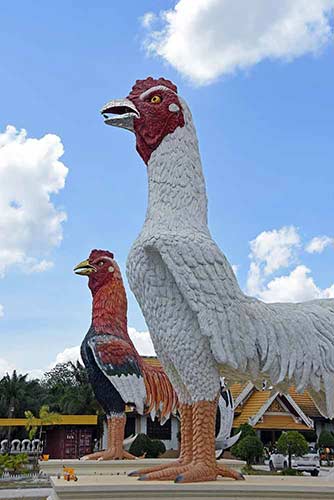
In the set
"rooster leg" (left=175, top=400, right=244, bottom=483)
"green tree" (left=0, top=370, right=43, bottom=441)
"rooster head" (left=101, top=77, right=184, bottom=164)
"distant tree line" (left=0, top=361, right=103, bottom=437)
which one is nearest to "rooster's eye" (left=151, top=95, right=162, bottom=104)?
"rooster head" (left=101, top=77, right=184, bottom=164)

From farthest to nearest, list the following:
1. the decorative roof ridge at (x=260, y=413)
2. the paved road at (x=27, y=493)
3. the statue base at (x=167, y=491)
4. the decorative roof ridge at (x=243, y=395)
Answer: the decorative roof ridge at (x=243, y=395) < the decorative roof ridge at (x=260, y=413) < the paved road at (x=27, y=493) < the statue base at (x=167, y=491)

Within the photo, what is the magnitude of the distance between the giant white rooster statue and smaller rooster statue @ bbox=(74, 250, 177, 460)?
15.7 feet

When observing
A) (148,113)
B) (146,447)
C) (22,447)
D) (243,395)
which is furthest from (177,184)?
(22,447)

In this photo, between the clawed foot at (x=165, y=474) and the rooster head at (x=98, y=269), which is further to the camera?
the rooster head at (x=98, y=269)

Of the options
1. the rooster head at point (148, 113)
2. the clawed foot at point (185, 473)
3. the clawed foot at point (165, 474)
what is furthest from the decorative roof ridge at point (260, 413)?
the rooster head at point (148, 113)

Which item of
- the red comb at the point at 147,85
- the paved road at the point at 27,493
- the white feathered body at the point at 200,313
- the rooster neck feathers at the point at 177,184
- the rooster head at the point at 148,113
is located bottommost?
the paved road at the point at 27,493

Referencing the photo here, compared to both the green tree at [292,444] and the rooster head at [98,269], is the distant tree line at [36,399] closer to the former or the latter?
the green tree at [292,444]

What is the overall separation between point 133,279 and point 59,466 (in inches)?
229

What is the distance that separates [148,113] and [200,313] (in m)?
1.85

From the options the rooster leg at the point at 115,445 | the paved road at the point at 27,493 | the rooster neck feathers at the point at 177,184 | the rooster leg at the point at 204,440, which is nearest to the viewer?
the rooster leg at the point at 204,440

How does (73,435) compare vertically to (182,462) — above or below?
above

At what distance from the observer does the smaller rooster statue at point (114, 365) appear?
384 inches

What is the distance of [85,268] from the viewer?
10.5m

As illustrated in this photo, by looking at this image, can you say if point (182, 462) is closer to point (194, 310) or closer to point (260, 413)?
point (194, 310)
